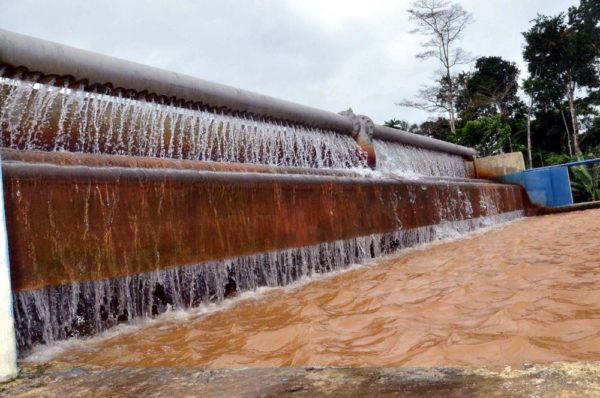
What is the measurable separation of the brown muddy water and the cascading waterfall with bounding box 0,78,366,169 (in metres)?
1.65

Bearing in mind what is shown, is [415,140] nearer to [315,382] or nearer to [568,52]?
[315,382]

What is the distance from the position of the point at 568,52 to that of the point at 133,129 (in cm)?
2723

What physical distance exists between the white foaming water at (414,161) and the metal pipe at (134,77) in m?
1.75

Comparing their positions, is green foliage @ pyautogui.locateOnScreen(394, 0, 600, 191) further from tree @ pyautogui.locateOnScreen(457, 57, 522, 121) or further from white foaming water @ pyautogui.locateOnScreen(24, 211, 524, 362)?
white foaming water @ pyautogui.locateOnScreen(24, 211, 524, 362)

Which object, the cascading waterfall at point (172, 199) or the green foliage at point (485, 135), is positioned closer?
the cascading waterfall at point (172, 199)

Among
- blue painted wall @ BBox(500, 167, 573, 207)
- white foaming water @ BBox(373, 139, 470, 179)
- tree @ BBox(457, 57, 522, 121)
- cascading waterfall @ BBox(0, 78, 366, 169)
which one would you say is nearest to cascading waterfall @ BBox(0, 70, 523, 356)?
cascading waterfall @ BBox(0, 78, 366, 169)

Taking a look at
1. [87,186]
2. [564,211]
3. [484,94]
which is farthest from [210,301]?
[484,94]

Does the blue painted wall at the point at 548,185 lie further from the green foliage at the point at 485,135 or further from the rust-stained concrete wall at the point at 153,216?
the rust-stained concrete wall at the point at 153,216

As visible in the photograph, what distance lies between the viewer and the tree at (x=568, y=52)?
83.4 ft

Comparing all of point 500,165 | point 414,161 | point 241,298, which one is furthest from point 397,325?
point 500,165

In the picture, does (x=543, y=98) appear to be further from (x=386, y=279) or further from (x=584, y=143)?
(x=386, y=279)

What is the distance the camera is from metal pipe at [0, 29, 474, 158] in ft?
10.1

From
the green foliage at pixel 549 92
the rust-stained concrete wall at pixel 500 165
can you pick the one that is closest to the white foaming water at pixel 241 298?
the rust-stained concrete wall at pixel 500 165

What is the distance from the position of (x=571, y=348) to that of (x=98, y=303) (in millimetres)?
2171
